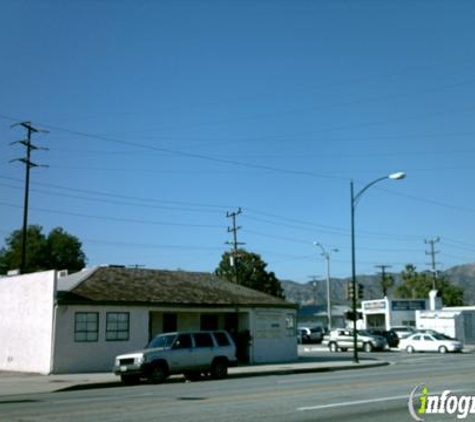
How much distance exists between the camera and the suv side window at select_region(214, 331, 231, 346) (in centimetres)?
2522

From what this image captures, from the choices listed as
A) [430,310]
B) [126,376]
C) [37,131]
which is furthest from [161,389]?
[430,310]

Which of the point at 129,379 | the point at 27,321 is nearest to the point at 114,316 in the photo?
the point at 27,321

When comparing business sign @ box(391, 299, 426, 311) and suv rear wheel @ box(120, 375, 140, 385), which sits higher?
business sign @ box(391, 299, 426, 311)

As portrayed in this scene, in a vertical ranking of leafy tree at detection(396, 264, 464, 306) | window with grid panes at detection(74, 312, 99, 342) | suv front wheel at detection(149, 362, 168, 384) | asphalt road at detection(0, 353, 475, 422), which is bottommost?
asphalt road at detection(0, 353, 475, 422)

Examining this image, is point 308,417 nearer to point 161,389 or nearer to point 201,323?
point 161,389

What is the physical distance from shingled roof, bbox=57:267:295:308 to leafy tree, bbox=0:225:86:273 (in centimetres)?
4712

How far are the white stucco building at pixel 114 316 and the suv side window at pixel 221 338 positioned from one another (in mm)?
6817

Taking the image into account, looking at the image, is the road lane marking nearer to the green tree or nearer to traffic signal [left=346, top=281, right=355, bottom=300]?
traffic signal [left=346, top=281, right=355, bottom=300]

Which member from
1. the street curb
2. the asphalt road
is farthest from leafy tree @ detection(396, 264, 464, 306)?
the asphalt road

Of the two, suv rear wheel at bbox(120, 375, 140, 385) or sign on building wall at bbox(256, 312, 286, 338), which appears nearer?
suv rear wheel at bbox(120, 375, 140, 385)

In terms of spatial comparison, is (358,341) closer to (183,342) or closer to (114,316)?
(114,316)

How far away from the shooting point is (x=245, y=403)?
14945 millimetres

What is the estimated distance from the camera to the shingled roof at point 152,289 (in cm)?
3062

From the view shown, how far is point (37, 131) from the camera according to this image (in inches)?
1718
